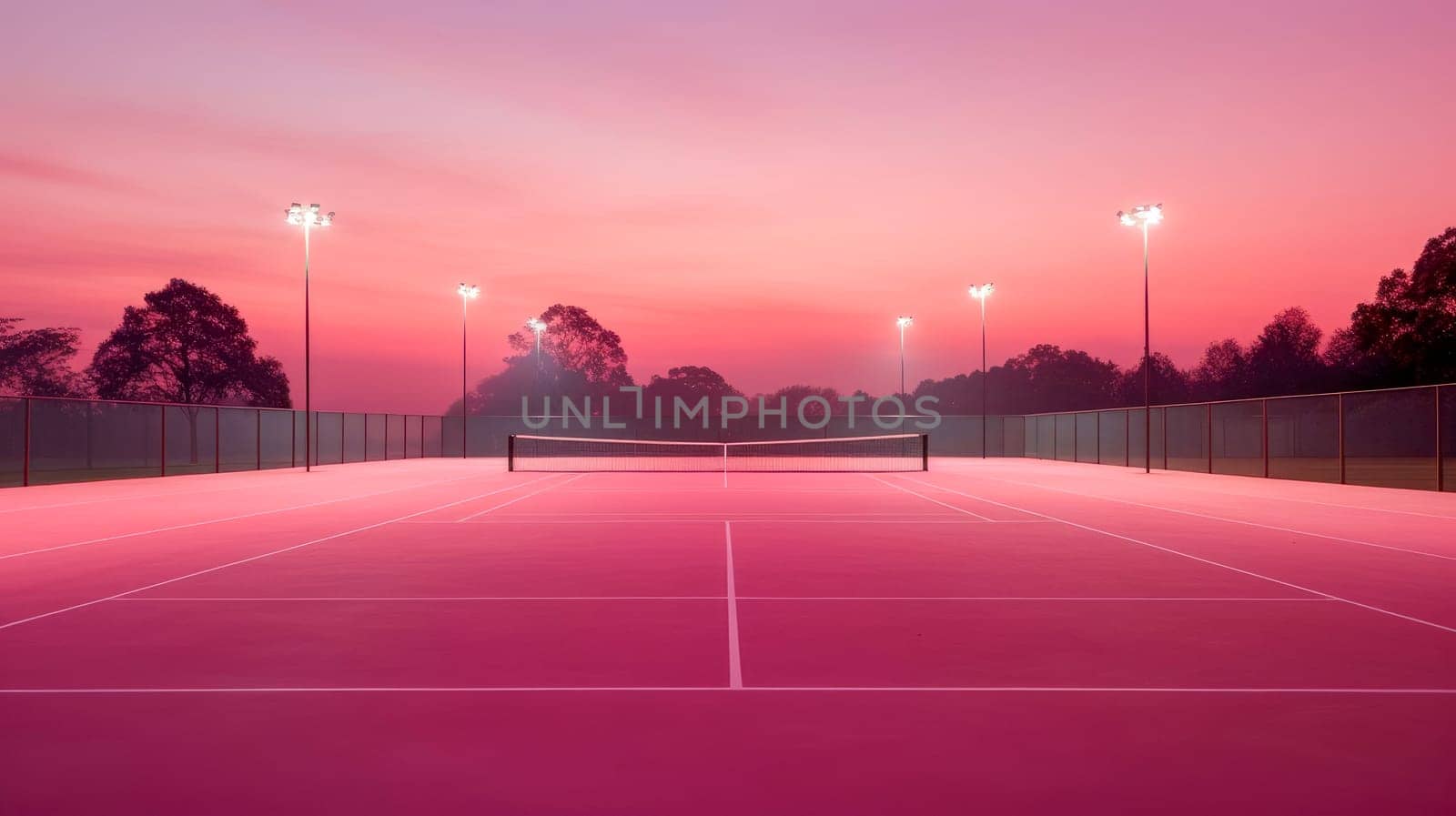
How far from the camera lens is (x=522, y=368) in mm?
78250

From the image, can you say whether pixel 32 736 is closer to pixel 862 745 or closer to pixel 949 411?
pixel 862 745

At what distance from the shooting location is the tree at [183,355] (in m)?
54.0

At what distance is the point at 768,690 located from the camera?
597cm

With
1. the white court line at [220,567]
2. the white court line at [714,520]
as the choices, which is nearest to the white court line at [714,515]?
the white court line at [714,520]

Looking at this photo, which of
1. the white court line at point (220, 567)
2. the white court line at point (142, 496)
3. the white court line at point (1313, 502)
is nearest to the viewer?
the white court line at point (220, 567)

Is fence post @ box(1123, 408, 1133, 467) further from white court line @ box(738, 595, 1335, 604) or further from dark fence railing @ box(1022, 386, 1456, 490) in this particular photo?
white court line @ box(738, 595, 1335, 604)

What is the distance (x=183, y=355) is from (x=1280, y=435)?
181 ft

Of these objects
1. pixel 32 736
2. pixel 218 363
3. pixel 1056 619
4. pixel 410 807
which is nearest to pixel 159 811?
pixel 410 807

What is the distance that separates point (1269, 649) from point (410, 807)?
5484mm

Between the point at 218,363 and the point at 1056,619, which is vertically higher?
the point at 218,363

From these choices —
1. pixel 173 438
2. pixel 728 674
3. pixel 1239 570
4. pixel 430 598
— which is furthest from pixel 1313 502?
pixel 173 438

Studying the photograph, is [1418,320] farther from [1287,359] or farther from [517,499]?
[517,499]

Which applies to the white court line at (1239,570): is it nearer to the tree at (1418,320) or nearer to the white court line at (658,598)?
the white court line at (658,598)

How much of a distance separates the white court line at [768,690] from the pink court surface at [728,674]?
0.09ft
